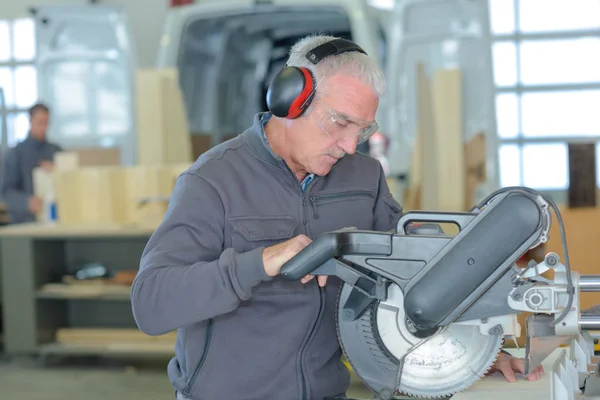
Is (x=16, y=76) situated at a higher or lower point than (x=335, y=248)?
higher

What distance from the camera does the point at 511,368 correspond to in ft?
5.83

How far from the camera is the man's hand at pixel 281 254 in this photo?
1563 millimetres

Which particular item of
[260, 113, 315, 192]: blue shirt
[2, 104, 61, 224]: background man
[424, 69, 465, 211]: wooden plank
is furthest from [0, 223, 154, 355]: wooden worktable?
[260, 113, 315, 192]: blue shirt

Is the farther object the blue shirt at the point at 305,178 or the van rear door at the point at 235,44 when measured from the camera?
the van rear door at the point at 235,44

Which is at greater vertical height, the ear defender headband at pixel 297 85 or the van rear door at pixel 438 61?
the van rear door at pixel 438 61

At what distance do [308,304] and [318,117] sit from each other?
0.45 meters

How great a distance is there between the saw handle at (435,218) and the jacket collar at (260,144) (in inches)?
19.1

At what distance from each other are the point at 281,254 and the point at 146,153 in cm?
406

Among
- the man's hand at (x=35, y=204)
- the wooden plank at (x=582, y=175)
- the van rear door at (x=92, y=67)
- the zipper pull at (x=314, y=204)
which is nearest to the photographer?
the zipper pull at (x=314, y=204)

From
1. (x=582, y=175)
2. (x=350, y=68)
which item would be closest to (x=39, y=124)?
(x=582, y=175)

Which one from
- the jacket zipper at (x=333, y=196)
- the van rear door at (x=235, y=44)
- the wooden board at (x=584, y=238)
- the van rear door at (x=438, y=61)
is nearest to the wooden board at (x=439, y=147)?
the van rear door at (x=438, y=61)

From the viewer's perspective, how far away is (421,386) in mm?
1582

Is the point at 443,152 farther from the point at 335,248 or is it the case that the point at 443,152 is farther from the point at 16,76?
the point at 16,76

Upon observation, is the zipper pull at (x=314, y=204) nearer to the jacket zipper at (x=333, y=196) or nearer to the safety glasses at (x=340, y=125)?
the jacket zipper at (x=333, y=196)
